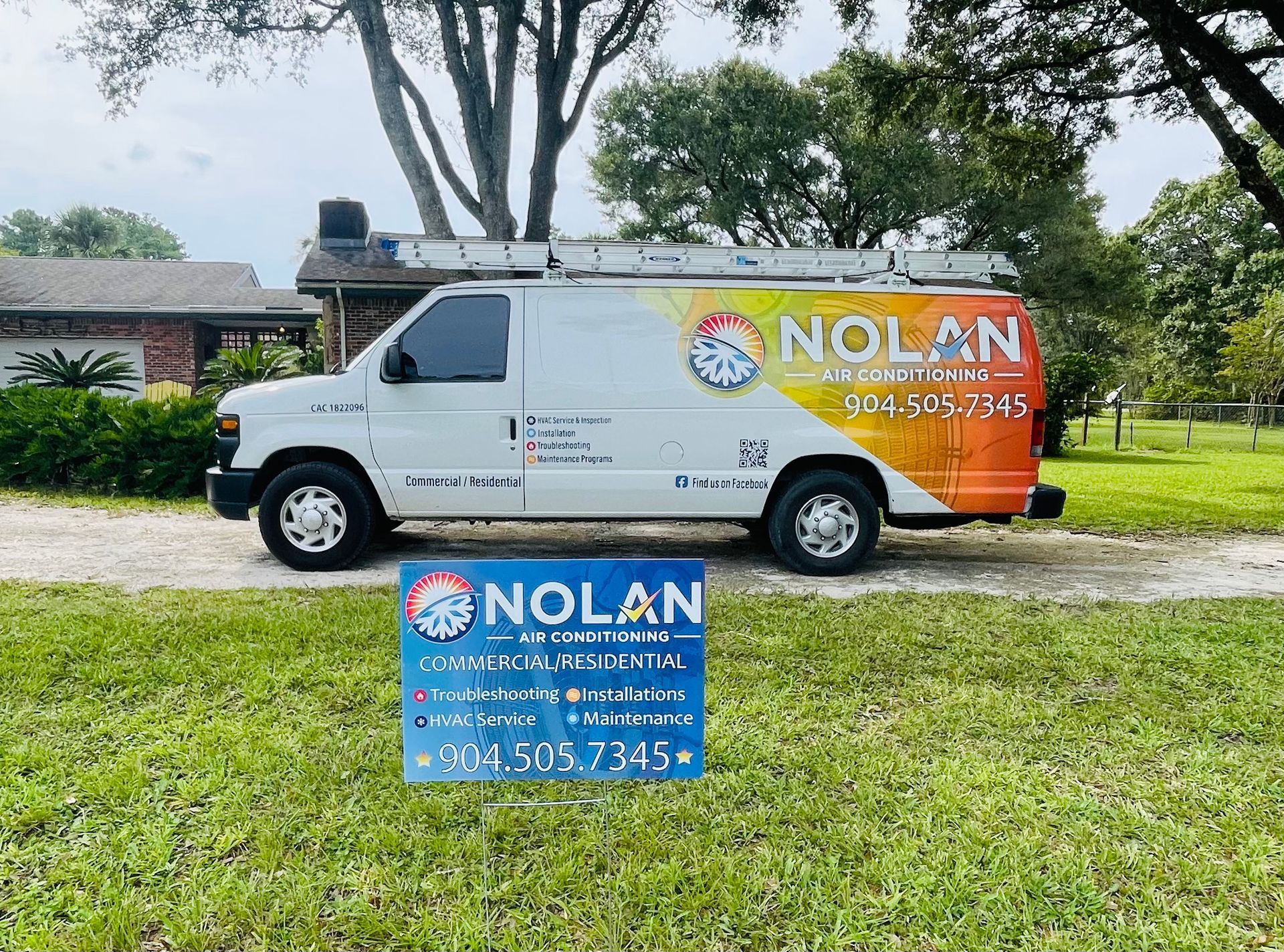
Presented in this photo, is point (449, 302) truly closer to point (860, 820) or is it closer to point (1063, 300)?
point (860, 820)

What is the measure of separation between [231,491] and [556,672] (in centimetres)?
467

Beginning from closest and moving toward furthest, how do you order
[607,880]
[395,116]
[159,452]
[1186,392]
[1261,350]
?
[607,880] → [159,452] → [395,116] → [1261,350] → [1186,392]

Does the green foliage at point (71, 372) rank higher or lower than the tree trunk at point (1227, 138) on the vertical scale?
lower

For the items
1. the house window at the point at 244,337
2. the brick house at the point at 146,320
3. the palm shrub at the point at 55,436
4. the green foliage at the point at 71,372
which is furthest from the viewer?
the house window at the point at 244,337

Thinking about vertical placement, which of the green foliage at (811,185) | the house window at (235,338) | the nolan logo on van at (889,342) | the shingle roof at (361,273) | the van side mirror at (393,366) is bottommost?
the van side mirror at (393,366)

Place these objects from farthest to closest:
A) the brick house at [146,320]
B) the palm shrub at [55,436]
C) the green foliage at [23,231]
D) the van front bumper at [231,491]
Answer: the green foliage at [23,231] < the brick house at [146,320] < the palm shrub at [55,436] < the van front bumper at [231,491]

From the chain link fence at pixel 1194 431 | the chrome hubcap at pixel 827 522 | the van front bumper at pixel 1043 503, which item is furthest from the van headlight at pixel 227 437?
the chain link fence at pixel 1194 431

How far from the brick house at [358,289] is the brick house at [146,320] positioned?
5631 mm

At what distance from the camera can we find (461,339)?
585cm

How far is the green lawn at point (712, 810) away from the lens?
222 centimetres

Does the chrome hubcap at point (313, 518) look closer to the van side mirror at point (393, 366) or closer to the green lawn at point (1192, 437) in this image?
the van side mirror at point (393, 366)

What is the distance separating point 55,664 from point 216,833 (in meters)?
1.86

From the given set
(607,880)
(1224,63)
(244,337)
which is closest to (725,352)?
(607,880)

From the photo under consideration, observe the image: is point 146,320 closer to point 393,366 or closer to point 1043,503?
point 393,366
